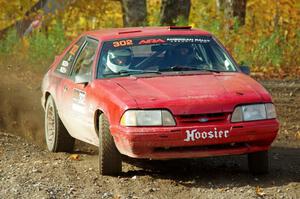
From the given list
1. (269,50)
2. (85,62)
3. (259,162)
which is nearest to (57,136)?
(85,62)

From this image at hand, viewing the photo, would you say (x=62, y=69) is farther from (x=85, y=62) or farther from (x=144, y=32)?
(x=144, y=32)

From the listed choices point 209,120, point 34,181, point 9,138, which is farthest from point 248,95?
point 9,138

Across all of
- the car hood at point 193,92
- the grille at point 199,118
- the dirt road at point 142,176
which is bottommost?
the dirt road at point 142,176

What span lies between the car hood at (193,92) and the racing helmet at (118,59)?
293 mm

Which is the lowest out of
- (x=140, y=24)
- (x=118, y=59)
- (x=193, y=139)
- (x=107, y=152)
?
(x=140, y=24)

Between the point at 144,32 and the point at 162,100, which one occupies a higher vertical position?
the point at 144,32

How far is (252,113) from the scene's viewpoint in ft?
27.3

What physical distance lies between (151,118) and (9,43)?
13.0 meters

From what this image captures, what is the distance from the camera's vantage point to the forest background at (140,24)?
65.0 feet

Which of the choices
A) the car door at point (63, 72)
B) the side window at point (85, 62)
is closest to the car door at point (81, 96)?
the side window at point (85, 62)

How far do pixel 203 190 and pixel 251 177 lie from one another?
2.85ft

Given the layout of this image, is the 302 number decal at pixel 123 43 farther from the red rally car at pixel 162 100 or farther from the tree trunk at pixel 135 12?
the tree trunk at pixel 135 12

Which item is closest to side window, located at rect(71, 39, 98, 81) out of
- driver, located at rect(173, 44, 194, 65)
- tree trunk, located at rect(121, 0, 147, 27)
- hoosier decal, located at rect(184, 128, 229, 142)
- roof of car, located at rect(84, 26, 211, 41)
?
roof of car, located at rect(84, 26, 211, 41)

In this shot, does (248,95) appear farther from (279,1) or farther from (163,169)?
(279,1)
